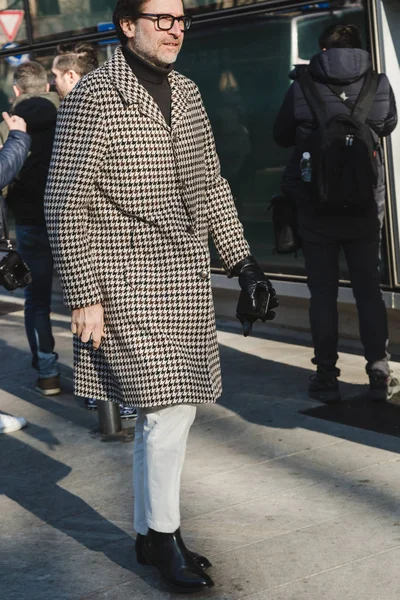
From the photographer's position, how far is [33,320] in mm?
6723

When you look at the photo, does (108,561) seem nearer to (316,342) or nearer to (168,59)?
(168,59)

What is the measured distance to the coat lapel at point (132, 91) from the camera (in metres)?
3.78

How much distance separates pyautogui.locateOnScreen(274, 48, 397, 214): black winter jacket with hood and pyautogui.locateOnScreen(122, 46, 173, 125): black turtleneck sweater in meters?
2.20

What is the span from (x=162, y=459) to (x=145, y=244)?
720mm

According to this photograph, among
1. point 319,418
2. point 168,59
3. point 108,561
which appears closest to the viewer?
point 168,59

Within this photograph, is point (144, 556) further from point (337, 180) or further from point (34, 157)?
point (34, 157)

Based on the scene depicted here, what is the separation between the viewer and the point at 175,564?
3846mm

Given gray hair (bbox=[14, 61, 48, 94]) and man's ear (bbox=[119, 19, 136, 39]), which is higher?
man's ear (bbox=[119, 19, 136, 39])

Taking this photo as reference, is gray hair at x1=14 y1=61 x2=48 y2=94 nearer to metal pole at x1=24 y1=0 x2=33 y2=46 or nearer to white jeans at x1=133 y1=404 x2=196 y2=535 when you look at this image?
white jeans at x1=133 y1=404 x2=196 y2=535

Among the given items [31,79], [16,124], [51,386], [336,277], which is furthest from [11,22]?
[336,277]

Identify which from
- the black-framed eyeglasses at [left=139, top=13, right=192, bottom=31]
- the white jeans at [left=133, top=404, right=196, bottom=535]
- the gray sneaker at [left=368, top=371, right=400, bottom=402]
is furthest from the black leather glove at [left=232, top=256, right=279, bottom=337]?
the gray sneaker at [left=368, top=371, right=400, bottom=402]

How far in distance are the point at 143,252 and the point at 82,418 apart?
2.56 meters

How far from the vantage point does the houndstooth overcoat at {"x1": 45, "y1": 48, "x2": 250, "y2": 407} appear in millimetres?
3756

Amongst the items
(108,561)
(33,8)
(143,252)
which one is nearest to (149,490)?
(108,561)
